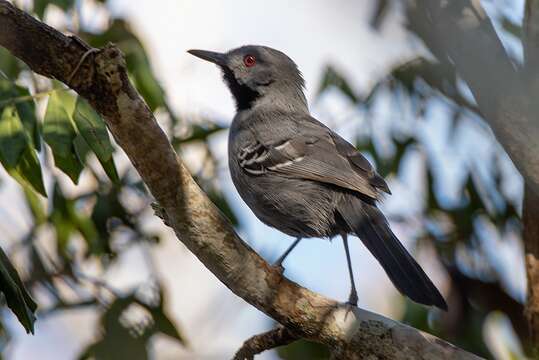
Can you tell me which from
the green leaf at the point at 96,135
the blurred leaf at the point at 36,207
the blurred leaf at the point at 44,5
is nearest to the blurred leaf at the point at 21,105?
the green leaf at the point at 96,135

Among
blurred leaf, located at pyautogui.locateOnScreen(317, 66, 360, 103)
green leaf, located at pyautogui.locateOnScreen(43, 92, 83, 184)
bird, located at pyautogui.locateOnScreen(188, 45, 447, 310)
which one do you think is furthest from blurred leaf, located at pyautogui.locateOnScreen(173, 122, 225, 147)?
green leaf, located at pyautogui.locateOnScreen(43, 92, 83, 184)

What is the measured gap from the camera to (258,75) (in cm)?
639

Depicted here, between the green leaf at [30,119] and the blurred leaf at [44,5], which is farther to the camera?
the blurred leaf at [44,5]

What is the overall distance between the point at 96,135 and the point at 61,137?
22 centimetres

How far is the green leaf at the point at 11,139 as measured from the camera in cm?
420

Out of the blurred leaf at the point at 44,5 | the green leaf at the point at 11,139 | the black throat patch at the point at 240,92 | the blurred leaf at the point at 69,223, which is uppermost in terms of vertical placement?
the blurred leaf at the point at 44,5

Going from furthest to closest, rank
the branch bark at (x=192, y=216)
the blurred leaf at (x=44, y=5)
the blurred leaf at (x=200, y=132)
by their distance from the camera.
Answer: the blurred leaf at (x=200, y=132) → the blurred leaf at (x=44, y=5) → the branch bark at (x=192, y=216)

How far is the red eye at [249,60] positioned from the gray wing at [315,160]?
3.15 ft

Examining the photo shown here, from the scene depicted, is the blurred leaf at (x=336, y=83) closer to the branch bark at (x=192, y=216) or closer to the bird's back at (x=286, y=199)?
the bird's back at (x=286, y=199)

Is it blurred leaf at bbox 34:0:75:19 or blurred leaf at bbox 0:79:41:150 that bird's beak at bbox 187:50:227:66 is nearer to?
blurred leaf at bbox 34:0:75:19

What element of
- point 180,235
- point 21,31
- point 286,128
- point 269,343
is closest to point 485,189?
point 286,128

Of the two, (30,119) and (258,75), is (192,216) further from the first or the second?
(258,75)

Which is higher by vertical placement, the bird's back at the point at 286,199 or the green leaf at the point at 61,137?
the green leaf at the point at 61,137

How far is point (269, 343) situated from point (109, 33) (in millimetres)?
2653
